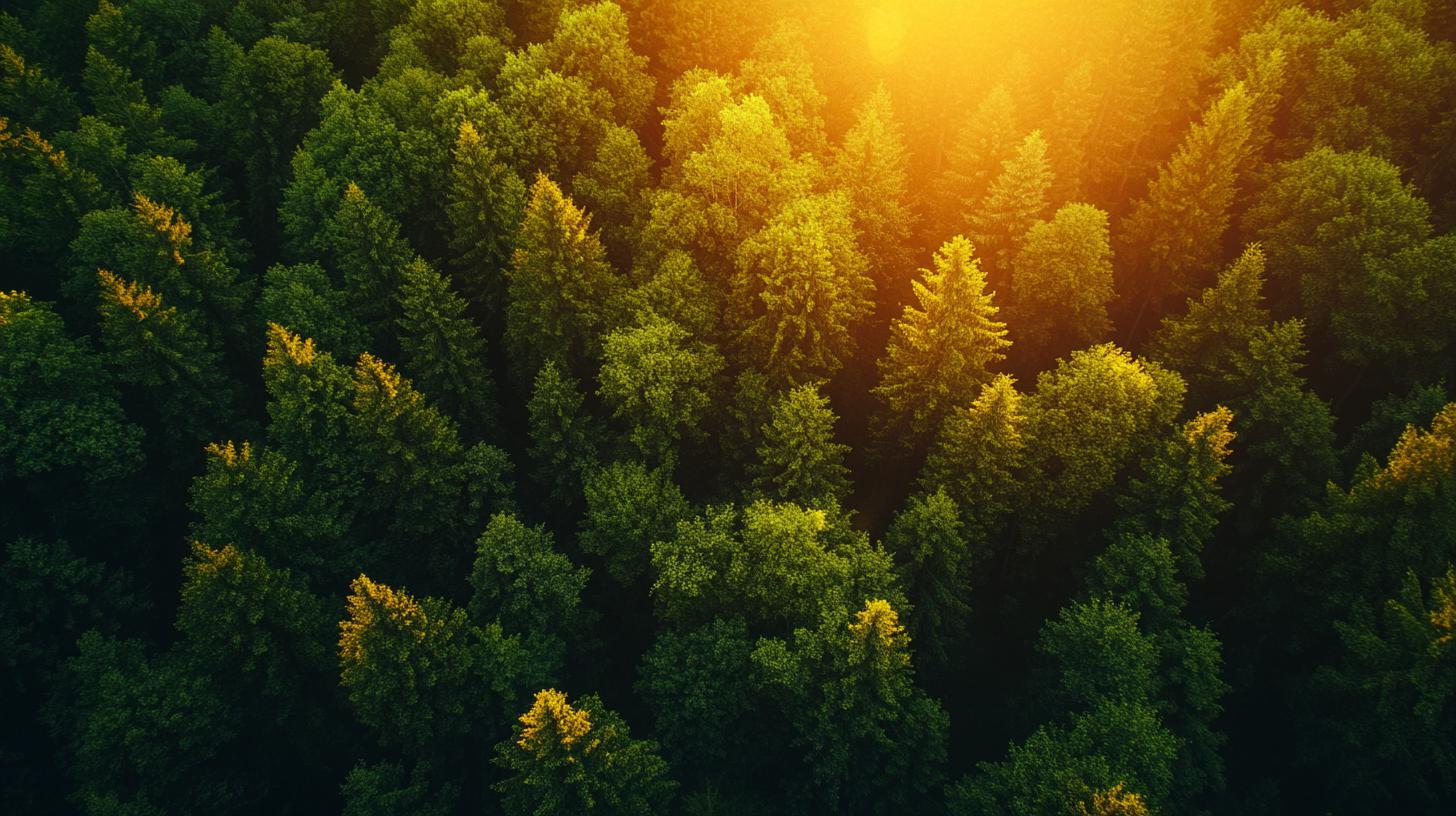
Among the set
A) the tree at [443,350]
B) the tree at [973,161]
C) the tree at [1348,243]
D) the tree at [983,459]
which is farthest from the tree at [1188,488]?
the tree at [443,350]

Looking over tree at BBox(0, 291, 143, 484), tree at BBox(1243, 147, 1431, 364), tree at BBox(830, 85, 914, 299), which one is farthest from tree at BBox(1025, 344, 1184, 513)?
tree at BBox(0, 291, 143, 484)

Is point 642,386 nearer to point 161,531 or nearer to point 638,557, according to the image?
point 638,557

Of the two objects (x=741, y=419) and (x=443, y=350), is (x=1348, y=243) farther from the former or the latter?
(x=443, y=350)

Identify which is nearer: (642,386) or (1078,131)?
(642,386)

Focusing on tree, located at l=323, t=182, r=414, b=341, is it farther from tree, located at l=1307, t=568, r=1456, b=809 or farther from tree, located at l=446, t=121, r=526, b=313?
tree, located at l=1307, t=568, r=1456, b=809

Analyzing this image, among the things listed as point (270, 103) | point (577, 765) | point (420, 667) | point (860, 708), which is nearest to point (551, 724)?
point (577, 765)

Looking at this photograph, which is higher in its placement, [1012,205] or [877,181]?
[1012,205]

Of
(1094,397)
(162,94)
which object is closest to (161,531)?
(162,94)
